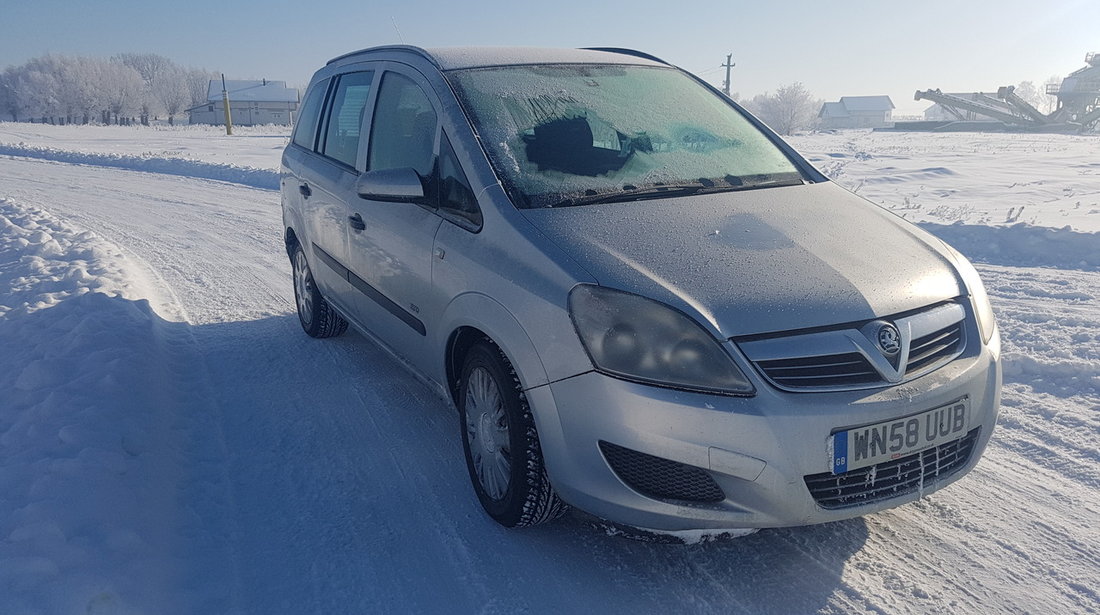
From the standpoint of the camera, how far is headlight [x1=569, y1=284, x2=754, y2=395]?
7.39 ft

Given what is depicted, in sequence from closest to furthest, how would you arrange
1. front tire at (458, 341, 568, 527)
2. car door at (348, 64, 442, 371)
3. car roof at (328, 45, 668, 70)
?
front tire at (458, 341, 568, 527)
car door at (348, 64, 442, 371)
car roof at (328, 45, 668, 70)

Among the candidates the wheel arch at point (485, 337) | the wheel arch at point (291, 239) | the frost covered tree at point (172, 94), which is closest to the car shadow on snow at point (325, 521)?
the wheel arch at point (485, 337)

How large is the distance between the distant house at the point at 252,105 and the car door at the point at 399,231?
8167cm

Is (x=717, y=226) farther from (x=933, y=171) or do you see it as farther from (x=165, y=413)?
(x=933, y=171)

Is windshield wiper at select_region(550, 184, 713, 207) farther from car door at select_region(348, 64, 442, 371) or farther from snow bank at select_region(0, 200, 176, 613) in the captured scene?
snow bank at select_region(0, 200, 176, 613)

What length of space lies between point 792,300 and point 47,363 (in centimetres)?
397

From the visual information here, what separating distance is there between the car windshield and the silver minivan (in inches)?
0.5

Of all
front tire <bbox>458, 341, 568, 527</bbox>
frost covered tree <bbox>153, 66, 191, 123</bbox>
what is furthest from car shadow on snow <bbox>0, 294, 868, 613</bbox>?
frost covered tree <bbox>153, 66, 191, 123</bbox>

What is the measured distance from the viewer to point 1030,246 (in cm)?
683

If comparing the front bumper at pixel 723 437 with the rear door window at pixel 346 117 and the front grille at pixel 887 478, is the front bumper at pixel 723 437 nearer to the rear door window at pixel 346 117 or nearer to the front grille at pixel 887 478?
the front grille at pixel 887 478

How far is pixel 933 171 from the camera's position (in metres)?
15.5

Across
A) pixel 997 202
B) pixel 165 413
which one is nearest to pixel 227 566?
pixel 165 413

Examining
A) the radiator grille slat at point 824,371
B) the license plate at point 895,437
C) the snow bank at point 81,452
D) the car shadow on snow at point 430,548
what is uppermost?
the radiator grille slat at point 824,371

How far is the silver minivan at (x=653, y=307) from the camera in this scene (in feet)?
7.41
